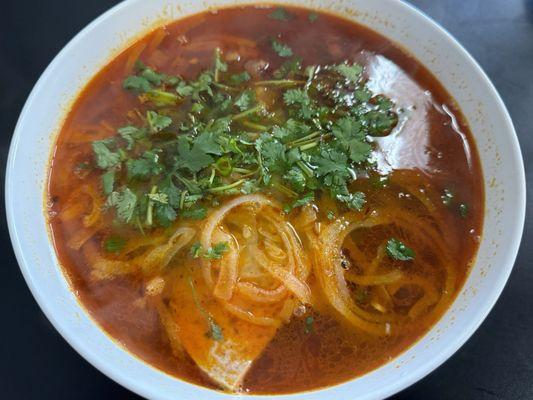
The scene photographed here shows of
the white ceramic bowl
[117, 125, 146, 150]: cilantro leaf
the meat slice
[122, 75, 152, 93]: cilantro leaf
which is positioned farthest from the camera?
[122, 75, 152, 93]: cilantro leaf

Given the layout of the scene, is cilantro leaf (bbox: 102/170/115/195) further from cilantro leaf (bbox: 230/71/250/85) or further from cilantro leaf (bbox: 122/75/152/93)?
cilantro leaf (bbox: 230/71/250/85)

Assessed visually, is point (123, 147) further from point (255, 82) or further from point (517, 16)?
point (517, 16)

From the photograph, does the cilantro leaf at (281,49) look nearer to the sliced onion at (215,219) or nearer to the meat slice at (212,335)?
the sliced onion at (215,219)

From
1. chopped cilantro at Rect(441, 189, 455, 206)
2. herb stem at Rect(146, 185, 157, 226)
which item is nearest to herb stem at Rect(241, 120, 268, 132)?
herb stem at Rect(146, 185, 157, 226)

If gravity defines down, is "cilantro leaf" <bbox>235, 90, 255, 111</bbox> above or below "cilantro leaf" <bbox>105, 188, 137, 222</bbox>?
above

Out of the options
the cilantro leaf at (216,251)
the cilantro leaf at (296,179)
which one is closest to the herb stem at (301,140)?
the cilantro leaf at (296,179)

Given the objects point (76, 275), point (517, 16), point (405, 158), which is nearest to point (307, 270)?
point (405, 158)

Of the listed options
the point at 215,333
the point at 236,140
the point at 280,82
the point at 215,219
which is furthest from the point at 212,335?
the point at 280,82
